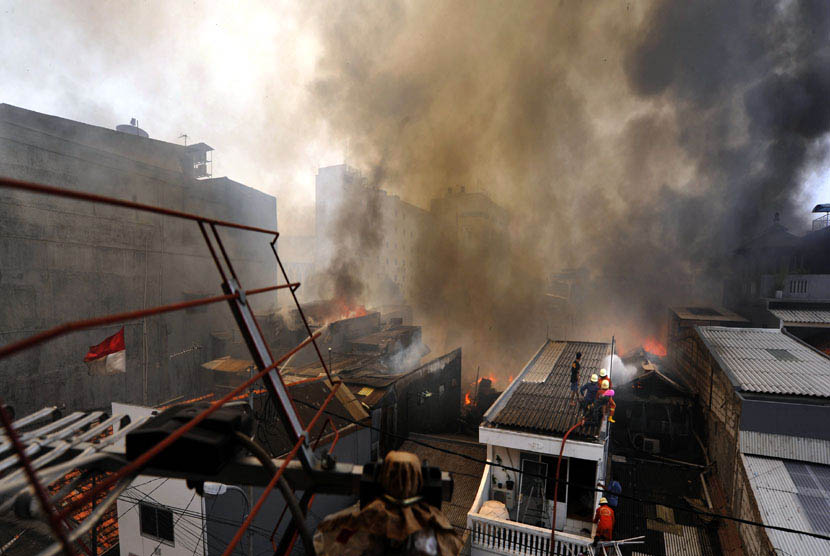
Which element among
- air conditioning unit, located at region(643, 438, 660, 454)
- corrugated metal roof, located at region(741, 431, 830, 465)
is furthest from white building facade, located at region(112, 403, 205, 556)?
air conditioning unit, located at region(643, 438, 660, 454)

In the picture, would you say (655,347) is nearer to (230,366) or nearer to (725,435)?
(725,435)

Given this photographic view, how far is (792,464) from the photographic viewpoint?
11.3 meters

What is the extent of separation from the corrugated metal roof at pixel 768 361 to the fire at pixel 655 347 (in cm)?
2020

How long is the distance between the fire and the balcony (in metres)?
34.4

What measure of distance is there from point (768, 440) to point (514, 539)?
9.18 meters

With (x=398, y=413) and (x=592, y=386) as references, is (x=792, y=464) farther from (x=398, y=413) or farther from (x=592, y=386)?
(x=398, y=413)

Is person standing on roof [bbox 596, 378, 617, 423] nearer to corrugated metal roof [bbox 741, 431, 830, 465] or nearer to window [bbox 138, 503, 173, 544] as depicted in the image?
corrugated metal roof [bbox 741, 431, 830, 465]

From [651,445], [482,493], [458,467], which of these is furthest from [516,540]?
[651,445]

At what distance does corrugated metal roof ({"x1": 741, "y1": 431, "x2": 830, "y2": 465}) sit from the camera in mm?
11352

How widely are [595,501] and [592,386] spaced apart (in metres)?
3.59

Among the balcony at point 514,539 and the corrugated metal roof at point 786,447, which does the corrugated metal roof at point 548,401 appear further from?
the corrugated metal roof at point 786,447

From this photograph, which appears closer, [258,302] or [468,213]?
[258,302]

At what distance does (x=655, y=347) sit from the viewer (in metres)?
39.2

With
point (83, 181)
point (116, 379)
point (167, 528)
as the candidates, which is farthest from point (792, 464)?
point (83, 181)
